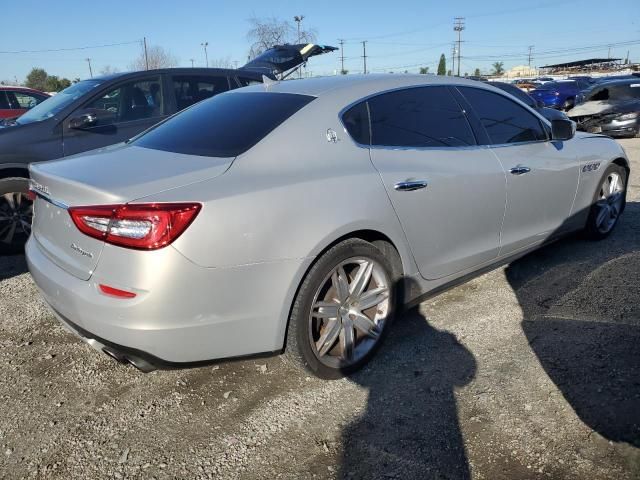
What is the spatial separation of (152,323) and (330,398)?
1044 millimetres

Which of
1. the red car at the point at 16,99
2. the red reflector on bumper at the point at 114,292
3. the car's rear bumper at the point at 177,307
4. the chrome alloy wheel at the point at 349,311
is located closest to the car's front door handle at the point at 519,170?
the chrome alloy wheel at the point at 349,311

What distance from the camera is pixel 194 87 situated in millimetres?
6023

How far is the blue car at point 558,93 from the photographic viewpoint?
860 inches

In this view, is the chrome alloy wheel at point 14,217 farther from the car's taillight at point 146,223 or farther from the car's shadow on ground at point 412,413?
the car's shadow on ground at point 412,413

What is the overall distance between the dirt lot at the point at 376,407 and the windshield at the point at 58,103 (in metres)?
2.37

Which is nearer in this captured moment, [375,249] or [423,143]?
[375,249]

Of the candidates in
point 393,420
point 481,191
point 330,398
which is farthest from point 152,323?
point 481,191

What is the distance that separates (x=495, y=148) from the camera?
3604mm

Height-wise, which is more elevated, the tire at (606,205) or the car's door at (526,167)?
the car's door at (526,167)

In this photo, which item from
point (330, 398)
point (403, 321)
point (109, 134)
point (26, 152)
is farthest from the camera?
point (109, 134)

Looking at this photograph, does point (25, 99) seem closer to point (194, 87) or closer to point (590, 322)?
point (194, 87)

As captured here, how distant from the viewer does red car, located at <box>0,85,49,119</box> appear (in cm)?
1121

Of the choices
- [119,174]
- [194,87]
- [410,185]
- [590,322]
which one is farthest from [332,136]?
[194,87]

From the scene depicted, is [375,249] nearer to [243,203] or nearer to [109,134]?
[243,203]
